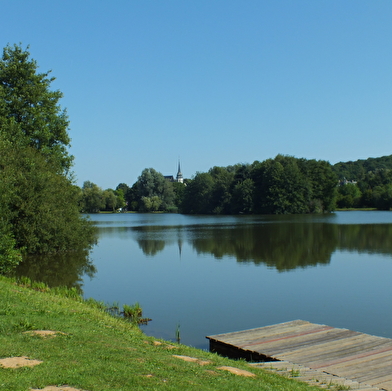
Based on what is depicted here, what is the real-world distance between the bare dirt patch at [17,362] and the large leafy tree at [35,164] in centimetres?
1550

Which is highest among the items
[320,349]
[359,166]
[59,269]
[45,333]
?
[359,166]

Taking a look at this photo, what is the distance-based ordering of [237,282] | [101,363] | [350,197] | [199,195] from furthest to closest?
[350,197] → [199,195] → [237,282] → [101,363]

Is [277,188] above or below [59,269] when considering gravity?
above

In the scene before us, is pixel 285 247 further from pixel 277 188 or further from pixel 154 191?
pixel 154 191

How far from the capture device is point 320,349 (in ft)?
29.3

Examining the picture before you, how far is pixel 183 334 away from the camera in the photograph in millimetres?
11812

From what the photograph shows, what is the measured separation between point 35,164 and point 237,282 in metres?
13.9

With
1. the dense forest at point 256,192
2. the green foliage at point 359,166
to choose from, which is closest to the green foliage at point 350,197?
the dense forest at point 256,192

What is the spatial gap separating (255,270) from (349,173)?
168450mm

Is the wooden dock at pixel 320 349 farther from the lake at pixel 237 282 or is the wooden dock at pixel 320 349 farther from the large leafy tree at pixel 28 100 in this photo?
the large leafy tree at pixel 28 100

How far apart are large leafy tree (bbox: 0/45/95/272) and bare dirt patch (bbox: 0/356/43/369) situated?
15.5 meters

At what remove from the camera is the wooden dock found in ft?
24.9

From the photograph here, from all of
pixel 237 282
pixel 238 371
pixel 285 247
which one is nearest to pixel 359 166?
→ pixel 285 247

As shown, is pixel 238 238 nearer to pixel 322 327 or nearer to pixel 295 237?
pixel 295 237
